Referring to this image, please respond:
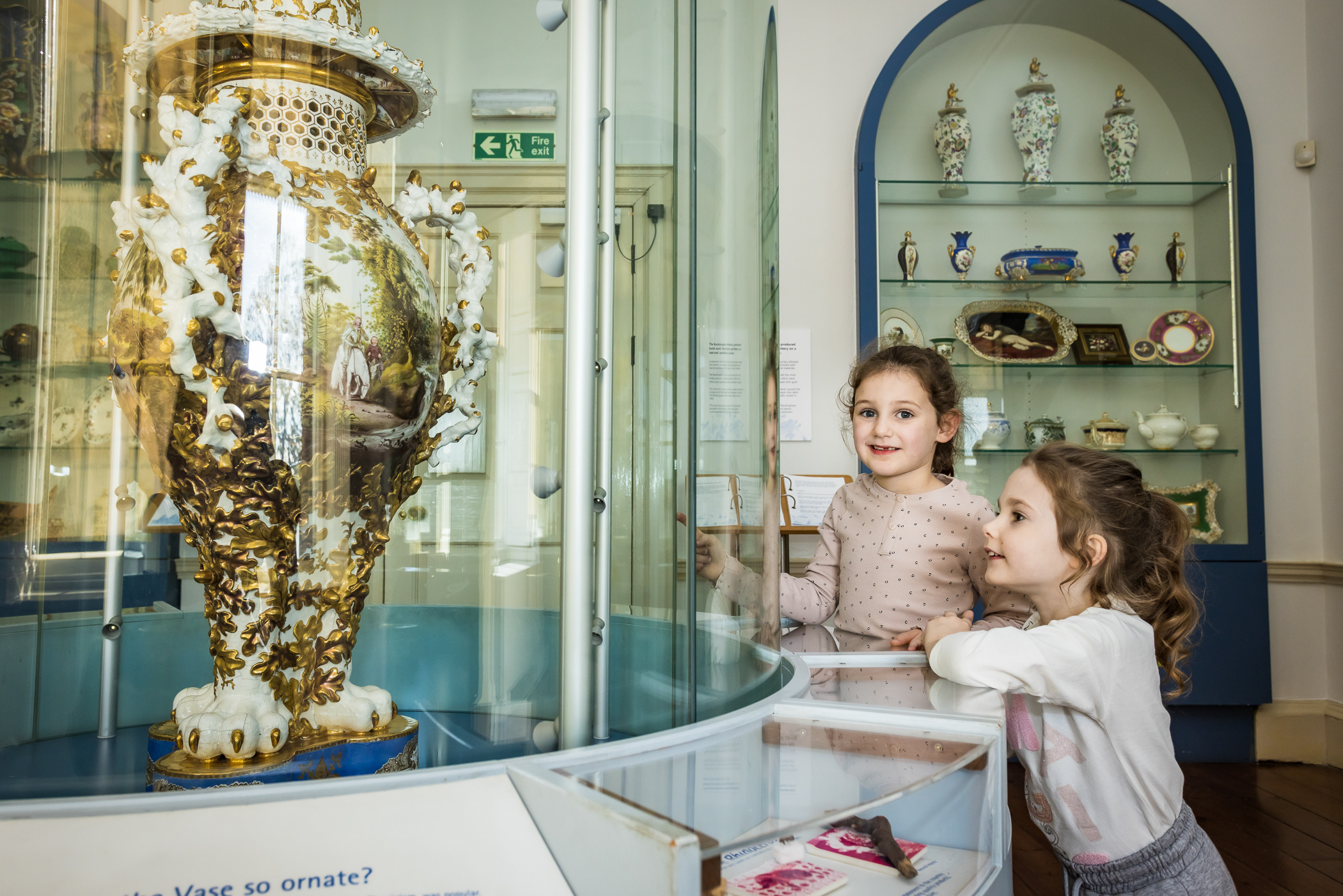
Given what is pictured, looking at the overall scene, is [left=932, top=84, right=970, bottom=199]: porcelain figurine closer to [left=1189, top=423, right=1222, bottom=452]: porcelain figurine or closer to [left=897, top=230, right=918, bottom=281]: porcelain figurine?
[left=897, top=230, right=918, bottom=281]: porcelain figurine

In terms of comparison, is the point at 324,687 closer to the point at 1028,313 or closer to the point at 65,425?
the point at 65,425

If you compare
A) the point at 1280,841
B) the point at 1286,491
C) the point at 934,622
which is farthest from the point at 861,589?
the point at 1286,491

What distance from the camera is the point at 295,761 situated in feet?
1.71

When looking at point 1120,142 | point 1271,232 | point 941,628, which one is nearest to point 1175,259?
point 1271,232

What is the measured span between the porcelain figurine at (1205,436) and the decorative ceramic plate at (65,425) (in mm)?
3290

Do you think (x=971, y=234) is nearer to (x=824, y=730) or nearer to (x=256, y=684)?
(x=824, y=730)

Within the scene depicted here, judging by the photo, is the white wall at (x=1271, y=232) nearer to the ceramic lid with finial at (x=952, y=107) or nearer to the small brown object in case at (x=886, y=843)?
the ceramic lid with finial at (x=952, y=107)

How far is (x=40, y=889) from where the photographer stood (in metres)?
0.40

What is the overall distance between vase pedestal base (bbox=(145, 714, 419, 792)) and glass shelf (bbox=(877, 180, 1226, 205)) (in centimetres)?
285

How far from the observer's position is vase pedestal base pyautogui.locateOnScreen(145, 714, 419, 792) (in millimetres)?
491

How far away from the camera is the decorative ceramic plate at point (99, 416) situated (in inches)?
20.4

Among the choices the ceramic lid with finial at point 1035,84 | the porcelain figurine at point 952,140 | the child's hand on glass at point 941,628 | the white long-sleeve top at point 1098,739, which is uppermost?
the ceramic lid with finial at point 1035,84

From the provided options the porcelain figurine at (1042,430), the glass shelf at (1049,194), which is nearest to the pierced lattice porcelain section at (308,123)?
the glass shelf at (1049,194)

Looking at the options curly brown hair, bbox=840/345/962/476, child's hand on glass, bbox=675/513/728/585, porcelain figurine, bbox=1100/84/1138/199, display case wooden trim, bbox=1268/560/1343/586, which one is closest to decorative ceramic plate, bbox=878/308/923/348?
porcelain figurine, bbox=1100/84/1138/199
